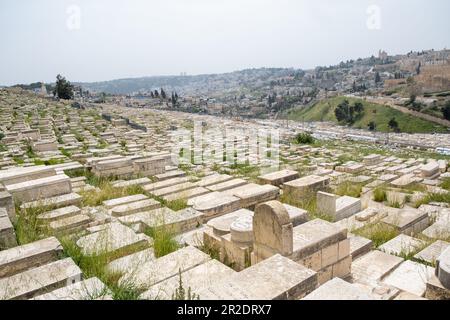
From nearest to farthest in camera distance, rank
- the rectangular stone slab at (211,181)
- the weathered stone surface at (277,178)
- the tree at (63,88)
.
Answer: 1. the weathered stone surface at (277,178)
2. the rectangular stone slab at (211,181)
3. the tree at (63,88)

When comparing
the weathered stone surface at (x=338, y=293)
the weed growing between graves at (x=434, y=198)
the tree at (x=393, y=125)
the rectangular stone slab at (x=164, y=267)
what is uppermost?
the weathered stone surface at (x=338, y=293)

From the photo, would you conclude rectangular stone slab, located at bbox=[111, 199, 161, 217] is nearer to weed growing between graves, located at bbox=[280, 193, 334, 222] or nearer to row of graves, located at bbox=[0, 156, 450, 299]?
row of graves, located at bbox=[0, 156, 450, 299]

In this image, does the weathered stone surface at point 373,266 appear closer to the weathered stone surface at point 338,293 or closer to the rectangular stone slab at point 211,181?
the weathered stone surface at point 338,293

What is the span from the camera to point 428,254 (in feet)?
13.4

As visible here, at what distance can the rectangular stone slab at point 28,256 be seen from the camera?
353 cm

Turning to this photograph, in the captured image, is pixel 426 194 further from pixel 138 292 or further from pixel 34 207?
pixel 34 207

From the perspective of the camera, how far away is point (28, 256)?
3633 mm

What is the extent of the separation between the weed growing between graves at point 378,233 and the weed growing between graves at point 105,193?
4.26 m

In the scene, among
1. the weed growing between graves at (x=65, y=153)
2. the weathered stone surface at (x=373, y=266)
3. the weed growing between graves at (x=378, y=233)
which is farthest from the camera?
the weed growing between graves at (x=65, y=153)

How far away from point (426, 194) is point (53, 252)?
25.8 feet

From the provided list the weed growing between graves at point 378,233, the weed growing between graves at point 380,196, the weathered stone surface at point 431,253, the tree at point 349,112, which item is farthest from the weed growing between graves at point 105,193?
the tree at point 349,112

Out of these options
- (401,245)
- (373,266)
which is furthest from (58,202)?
(401,245)

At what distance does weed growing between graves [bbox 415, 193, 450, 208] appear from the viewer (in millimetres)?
7143
